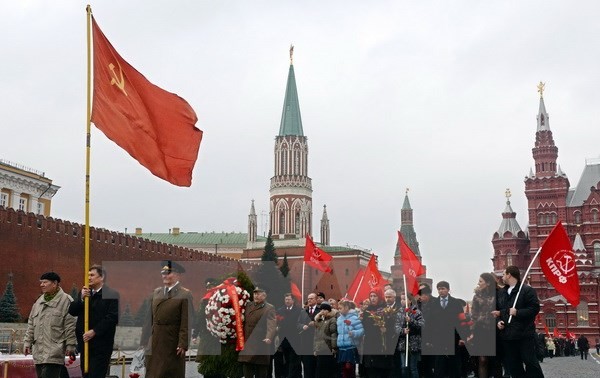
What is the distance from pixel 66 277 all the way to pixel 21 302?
3.66 m

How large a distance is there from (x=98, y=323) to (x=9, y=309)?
22.7 m

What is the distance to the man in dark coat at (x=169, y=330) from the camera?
7.43 m

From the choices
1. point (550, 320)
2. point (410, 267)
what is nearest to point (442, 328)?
point (410, 267)

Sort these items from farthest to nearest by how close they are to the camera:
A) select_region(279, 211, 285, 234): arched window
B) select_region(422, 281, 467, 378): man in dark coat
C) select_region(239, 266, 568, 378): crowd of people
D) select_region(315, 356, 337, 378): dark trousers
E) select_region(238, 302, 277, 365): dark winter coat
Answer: select_region(279, 211, 285, 234): arched window < select_region(315, 356, 337, 378): dark trousers < select_region(422, 281, 467, 378): man in dark coat < select_region(239, 266, 568, 378): crowd of people < select_region(238, 302, 277, 365): dark winter coat

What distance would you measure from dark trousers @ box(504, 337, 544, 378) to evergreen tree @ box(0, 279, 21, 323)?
2355cm

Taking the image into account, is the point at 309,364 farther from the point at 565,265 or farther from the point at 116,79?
the point at 116,79

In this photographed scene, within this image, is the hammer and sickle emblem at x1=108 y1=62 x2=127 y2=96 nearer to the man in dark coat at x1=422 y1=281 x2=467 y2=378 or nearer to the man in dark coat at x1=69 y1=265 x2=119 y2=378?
the man in dark coat at x1=69 y1=265 x2=119 y2=378

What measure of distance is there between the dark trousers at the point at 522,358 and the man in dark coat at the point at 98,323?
421 cm

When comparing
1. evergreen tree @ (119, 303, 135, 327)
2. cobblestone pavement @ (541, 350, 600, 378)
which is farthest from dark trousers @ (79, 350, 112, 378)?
evergreen tree @ (119, 303, 135, 327)

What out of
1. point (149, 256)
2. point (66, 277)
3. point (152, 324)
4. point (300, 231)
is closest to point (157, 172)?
point (152, 324)

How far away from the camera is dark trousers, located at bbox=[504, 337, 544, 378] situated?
8.10 m

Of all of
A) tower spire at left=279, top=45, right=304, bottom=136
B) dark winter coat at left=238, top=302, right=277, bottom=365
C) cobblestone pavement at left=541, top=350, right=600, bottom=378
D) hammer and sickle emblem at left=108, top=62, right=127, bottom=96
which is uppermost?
tower spire at left=279, top=45, right=304, bottom=136

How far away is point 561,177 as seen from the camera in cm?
6319

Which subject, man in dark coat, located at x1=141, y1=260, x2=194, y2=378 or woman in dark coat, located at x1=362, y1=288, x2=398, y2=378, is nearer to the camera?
man in dark coat, located at x1=141, y1=260, x2=194, y2=378
